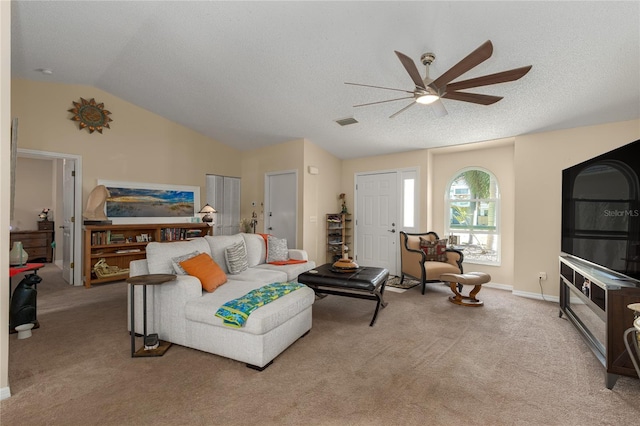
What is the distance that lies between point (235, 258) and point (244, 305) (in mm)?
1345

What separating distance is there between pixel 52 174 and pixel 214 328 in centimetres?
769

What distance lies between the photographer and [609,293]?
2.21 meters

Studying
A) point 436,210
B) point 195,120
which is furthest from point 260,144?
point 436,210

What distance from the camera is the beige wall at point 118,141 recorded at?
4.61 m

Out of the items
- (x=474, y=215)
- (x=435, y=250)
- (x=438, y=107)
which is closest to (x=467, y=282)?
(x=435, y=250)

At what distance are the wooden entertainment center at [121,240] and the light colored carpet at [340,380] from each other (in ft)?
5.72

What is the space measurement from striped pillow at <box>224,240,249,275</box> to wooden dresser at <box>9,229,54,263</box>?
19.1ft

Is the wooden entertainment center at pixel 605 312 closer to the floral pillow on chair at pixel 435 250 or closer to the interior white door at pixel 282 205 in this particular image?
the floral pillow on chair at pixel 435 250

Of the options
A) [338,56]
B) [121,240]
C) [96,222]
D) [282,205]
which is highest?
[338,56]

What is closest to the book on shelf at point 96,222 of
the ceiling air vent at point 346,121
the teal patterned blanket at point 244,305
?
the teal patterned blanket at point 244,305

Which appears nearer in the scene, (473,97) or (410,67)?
(410,67)

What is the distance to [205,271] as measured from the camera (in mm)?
3031

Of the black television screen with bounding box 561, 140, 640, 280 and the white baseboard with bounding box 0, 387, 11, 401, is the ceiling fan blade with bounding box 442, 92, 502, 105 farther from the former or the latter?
the white baseboard with bounding box 0, 387, 11, 401

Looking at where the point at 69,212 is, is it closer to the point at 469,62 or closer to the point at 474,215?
the point at 469,62
